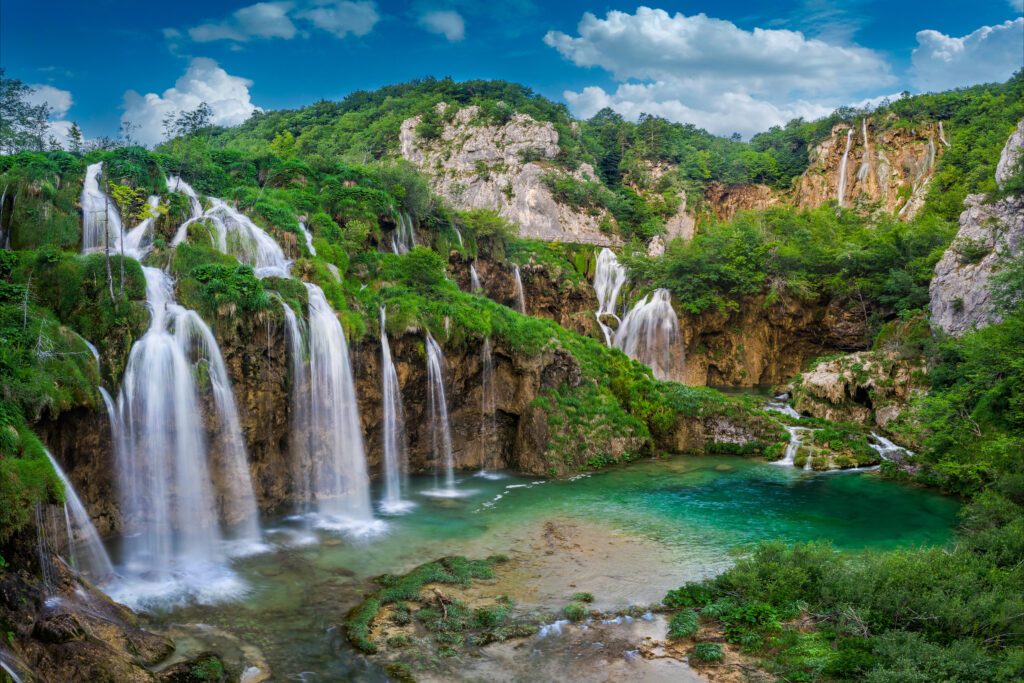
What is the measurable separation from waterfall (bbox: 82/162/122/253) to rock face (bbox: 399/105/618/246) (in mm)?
33894

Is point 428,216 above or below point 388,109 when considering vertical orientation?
below

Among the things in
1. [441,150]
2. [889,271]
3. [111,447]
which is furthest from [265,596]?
[441,150]

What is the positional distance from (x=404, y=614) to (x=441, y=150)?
54389 mm

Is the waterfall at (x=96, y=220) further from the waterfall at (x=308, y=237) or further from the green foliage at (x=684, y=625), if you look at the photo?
the green foliage at (x=684, y=625)

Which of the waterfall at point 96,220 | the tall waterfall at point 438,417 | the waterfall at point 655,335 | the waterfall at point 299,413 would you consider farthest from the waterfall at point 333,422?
the waterfall at point 655,335

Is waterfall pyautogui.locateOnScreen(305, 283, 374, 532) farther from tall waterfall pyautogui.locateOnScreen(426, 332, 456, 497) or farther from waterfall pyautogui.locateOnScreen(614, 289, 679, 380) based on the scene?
waterfall pyautogui.locateOnScreen(614, 289, 679, 380)

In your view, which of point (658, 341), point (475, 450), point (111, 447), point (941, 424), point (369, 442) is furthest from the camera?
point (658, 341)

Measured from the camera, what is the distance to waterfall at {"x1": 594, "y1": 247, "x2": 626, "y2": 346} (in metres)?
35.6

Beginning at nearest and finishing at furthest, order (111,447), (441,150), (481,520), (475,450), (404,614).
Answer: (404,614) < (111,447) < (481,520) < (475,450) < (441,150)

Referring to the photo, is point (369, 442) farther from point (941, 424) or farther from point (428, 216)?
point (941, 424)

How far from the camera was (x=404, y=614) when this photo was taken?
33.6ft

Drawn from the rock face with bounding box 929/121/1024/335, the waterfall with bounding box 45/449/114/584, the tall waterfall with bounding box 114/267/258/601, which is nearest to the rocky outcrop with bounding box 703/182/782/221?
the rock face with bounding box 929/121/1024/335

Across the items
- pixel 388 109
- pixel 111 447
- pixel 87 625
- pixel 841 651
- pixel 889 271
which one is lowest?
pixel 841 651

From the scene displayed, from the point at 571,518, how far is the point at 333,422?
21.6ft
